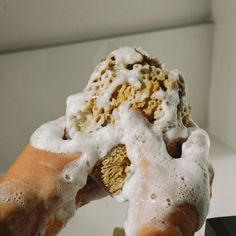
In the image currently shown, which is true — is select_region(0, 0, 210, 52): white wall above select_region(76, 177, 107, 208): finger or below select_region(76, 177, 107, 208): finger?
above

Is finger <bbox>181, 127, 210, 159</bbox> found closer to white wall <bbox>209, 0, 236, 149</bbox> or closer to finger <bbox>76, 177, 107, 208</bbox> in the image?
finger <bbox>76, 177, 107, 208</bbox>

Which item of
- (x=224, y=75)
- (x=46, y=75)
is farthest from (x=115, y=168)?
(x=224, y=75)

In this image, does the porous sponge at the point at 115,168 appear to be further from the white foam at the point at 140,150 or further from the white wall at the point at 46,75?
the white wall at the point at 46,75

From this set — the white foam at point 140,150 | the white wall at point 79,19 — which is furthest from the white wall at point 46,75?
the white foam at point 140,150

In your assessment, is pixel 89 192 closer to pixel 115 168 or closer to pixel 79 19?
pixel 115 168

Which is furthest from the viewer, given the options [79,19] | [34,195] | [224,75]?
[224,75]

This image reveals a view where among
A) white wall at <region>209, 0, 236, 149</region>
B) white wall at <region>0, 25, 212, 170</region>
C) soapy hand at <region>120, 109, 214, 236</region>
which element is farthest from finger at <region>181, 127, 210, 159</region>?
white wall at <region>209, 0, 236, 149</region>

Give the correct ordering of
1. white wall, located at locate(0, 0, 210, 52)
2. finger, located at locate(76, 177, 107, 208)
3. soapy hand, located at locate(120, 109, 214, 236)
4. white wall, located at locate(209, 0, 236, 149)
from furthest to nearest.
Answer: white wall, located at locate(209, 0, 236, 149) → white wall, located at locate(0, 0, 210, 52) → finger, located at locate(76, 177, 107, 208) → soapy hand, located at locate(120, 109, 214, 236)
